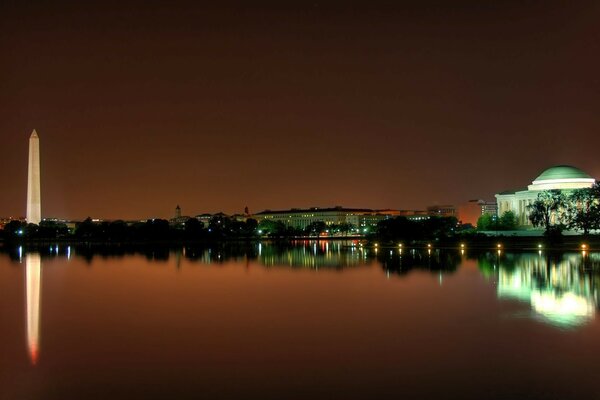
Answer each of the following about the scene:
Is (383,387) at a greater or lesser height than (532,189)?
lesser

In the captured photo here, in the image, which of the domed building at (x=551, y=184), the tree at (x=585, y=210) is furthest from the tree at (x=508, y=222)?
the tree at (x=585, y=210)

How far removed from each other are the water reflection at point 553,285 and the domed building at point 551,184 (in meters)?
42.7

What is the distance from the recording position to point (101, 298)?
26.1 metres

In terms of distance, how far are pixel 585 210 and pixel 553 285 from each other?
150 ft

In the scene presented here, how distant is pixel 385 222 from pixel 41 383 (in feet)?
214

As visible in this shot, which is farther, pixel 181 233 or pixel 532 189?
pixel 181 233

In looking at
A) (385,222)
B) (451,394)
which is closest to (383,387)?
(451,394)

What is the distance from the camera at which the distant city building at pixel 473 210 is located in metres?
141

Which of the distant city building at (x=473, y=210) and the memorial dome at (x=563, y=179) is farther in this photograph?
the distant city building at (x=473, y=210)

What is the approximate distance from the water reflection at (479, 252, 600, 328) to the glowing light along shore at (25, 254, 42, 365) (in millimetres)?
13146

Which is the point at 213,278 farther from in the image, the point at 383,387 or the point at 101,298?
the point at 383,387

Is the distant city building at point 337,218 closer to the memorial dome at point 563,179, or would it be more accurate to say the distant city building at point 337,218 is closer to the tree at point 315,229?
the tree at point 315,229

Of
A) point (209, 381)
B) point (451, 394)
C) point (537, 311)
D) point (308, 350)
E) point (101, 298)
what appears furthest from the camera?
point (101, 298)

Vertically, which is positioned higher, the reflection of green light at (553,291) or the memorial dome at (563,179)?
the memorial dome at (563,179)
